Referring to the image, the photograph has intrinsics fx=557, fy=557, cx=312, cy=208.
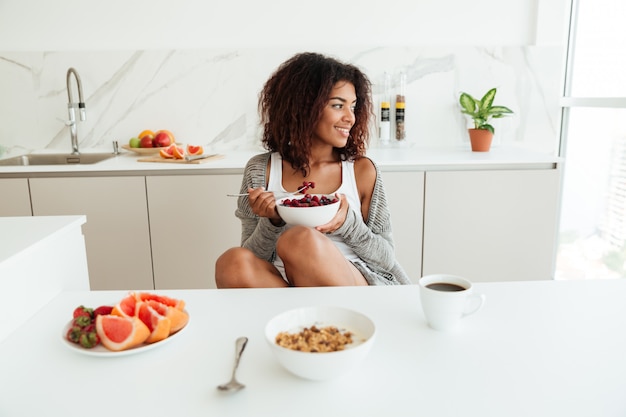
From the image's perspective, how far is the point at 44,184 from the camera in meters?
2.36

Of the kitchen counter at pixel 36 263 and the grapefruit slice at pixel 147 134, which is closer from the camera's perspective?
the kitchen counter at pixel 36 263

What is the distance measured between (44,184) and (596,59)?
2.58 metres

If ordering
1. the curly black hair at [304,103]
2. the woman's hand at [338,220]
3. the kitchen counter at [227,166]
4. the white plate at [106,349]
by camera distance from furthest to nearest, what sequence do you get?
the kitchen counter at [227,166] → the curly black hair at [304,103] → the woman's hand at [338,220] → the white plate at [106,349]

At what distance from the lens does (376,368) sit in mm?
844

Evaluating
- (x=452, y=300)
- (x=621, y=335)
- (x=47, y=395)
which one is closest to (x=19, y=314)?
(x=47, y=395)

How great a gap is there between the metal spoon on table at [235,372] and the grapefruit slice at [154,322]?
4.7 inches

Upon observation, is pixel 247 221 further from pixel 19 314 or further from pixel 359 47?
pixel 359 47

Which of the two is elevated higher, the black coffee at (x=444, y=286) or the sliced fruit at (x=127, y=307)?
the black coffee at (x=444, y=286)

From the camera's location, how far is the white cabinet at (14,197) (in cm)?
237

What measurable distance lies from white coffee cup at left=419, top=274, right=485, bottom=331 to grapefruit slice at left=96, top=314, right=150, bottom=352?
47 centimetres

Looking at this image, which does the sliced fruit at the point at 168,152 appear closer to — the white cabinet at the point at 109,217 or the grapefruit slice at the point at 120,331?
the white cabinet at the point at 109,217

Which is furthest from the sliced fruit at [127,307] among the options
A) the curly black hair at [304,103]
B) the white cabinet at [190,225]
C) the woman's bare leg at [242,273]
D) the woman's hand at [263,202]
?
the white cabinet at [190,225]

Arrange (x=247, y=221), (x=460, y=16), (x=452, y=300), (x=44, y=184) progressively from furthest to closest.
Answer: (x=460, y=16) < (x=44, y=184) < (x=247, y=221) < (x=452, y=300)

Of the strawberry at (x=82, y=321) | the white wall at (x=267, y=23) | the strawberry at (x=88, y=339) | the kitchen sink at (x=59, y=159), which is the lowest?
the strawberry at (x=88, y=339)
